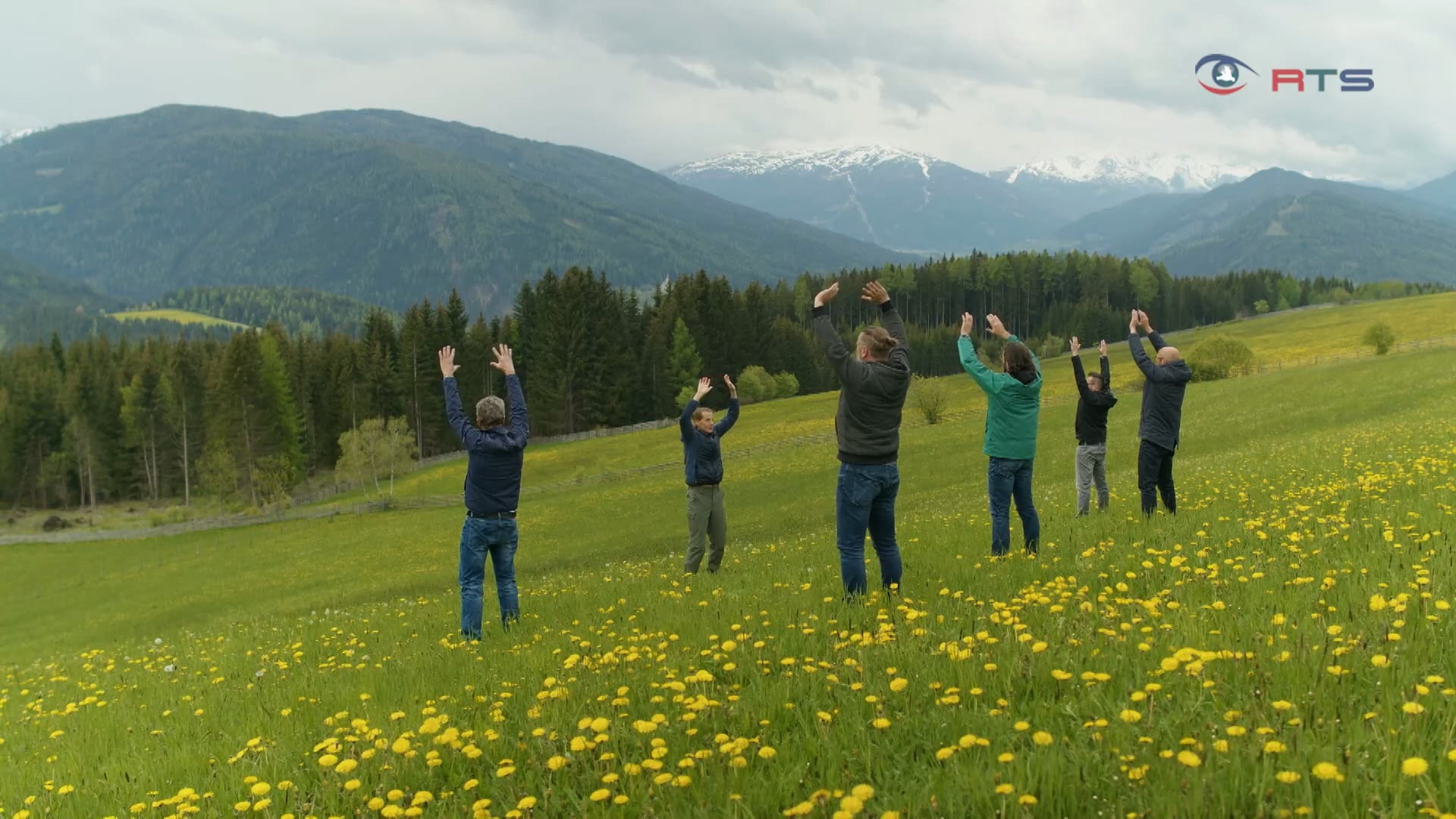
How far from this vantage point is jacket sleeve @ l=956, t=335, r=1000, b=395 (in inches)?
394

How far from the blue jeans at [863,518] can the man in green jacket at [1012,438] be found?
2.61 meters

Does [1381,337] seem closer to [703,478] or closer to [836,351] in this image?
[703,478]

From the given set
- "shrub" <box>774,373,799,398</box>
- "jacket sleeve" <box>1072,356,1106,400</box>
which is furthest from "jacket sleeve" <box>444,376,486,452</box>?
"shrub" <box>774,373,799,398</box>

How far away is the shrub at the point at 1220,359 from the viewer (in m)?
68.5

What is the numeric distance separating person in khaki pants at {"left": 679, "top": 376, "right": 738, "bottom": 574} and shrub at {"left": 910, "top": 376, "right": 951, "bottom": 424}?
166 feet

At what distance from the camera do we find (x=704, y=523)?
44.2 feet

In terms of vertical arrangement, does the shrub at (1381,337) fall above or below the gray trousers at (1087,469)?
above

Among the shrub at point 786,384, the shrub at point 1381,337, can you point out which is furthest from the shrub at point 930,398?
the shrub at point 1381,337

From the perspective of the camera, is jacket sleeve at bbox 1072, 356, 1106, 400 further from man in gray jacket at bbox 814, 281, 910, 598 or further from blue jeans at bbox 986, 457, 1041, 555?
man in gray jacket at bbox 814, 281, 910, 598

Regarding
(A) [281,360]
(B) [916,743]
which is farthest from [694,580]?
(A) [281,360]

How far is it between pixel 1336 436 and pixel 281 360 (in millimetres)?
89218

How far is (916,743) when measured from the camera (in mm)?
4223

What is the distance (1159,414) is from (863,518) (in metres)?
6.50

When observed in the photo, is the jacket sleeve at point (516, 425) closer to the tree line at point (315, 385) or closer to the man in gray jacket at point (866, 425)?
the man in gray jacket at point (866, 425)
